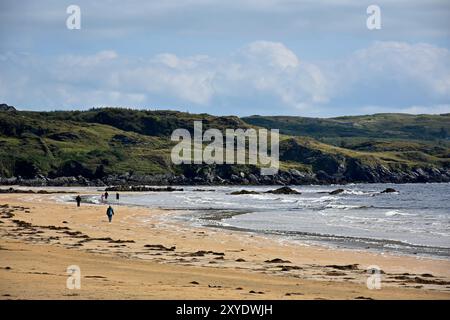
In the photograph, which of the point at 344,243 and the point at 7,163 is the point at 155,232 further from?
the point at 7,163

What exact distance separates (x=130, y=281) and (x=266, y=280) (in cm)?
461

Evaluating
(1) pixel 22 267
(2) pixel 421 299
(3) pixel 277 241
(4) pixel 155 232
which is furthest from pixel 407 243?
(1) pixel 22 267

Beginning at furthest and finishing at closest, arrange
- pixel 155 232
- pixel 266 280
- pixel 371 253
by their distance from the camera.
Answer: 1. pixel 155 232
2. pixel 371 253
3. pixel 266 280

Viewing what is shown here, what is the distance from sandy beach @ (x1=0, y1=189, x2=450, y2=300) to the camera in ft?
66.8

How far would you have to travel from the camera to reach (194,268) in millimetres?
26781

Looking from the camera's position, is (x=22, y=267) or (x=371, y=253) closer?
(x=22, y=267)

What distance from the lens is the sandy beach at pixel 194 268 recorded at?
20.4 metres

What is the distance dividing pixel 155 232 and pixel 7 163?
151569mm

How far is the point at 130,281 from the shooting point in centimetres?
2216

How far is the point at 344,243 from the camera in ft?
126

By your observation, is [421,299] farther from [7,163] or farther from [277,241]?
[7,163]

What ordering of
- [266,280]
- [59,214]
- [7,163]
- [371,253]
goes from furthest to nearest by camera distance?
[7,163] < [59,214] < [371,253] < [266,280]
